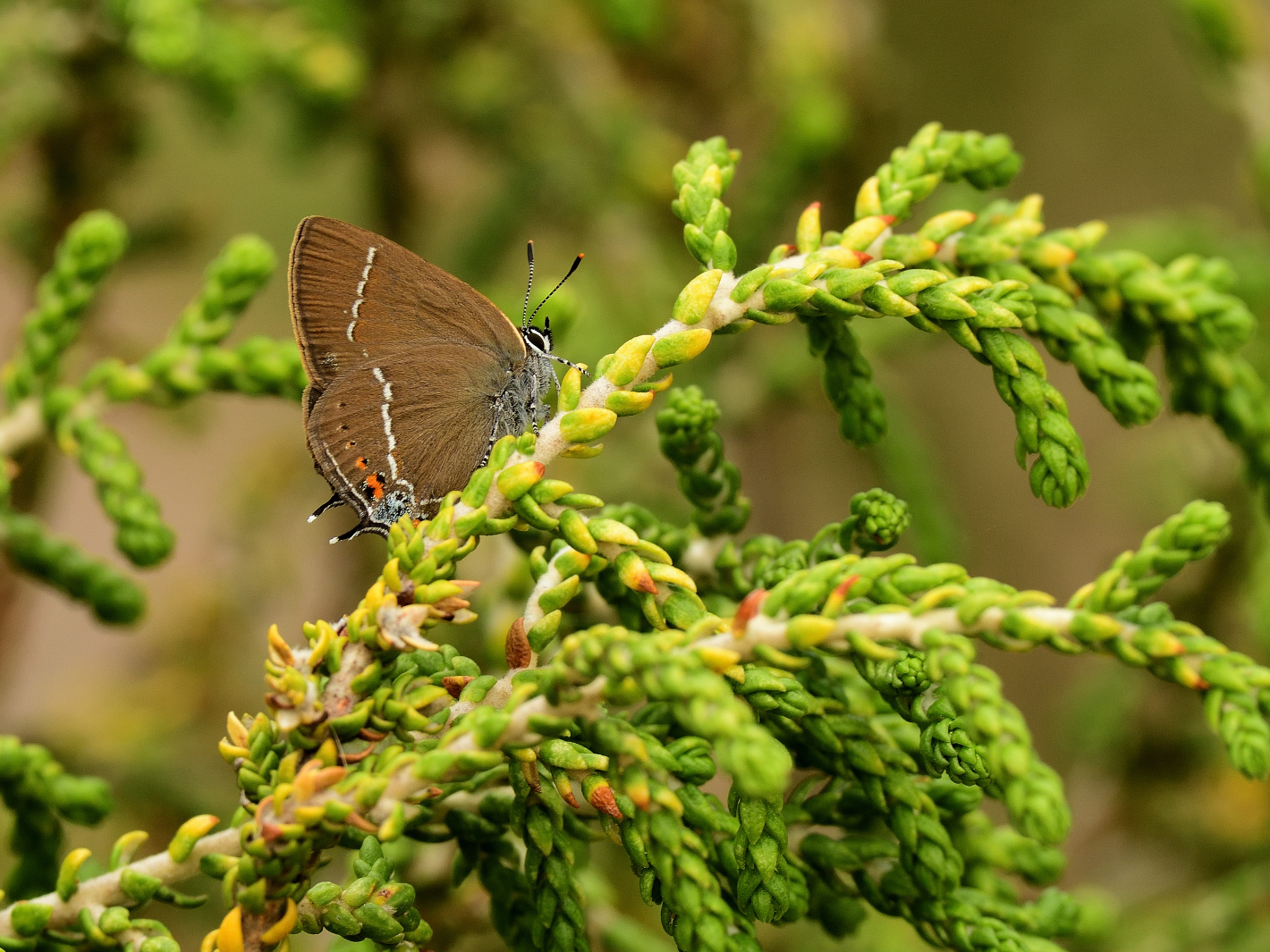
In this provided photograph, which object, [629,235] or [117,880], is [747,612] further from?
[629,235]

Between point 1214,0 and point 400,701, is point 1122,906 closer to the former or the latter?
point 1214,0

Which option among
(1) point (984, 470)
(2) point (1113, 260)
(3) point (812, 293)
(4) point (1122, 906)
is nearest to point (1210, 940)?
(4) point (1122, 906)

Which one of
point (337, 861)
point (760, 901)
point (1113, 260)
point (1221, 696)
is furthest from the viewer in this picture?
point (337, 861)

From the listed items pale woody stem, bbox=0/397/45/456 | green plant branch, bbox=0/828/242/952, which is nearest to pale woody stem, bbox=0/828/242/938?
green plant branch, bbox=0/828/242/952

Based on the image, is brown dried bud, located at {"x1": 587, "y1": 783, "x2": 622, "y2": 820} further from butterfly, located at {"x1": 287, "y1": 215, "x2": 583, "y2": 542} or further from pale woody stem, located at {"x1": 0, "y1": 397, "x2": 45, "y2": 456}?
pale woody stem, located at {"x1": 0, "y1": 397, "x2": 45, "y2": 456}

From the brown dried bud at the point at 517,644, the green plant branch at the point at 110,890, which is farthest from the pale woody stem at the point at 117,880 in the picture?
the brown dried bud at the point at 517,644

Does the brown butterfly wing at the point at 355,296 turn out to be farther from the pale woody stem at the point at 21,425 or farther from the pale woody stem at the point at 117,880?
the pale woody stem at the point at 117,880

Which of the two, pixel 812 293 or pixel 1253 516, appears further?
pixel 1253 516
